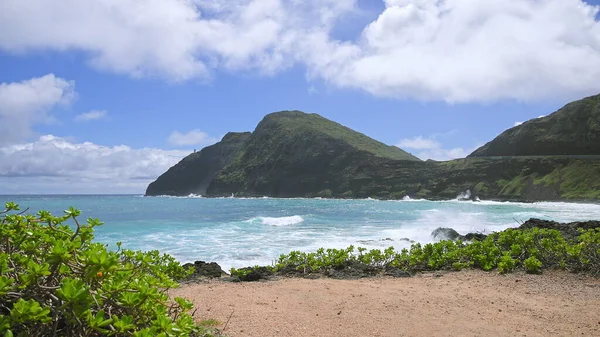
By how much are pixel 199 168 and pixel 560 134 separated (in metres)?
120

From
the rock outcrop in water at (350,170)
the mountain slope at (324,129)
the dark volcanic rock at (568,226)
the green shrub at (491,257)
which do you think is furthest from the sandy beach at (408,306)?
the mountain slope at (324,129)

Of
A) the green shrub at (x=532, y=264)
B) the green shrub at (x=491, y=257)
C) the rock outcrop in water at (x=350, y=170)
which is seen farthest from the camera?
the rock outcrop in water at (x=350, y=170)

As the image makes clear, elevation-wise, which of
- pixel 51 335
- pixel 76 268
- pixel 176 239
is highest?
pixel 76 268

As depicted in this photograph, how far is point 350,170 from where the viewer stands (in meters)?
113

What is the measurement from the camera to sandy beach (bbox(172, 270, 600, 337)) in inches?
195

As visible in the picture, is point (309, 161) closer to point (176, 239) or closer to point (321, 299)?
point (176, 239)

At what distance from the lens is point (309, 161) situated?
12150 cm

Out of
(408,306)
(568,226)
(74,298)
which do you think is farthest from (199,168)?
(74,298)

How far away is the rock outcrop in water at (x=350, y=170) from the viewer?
237 feet

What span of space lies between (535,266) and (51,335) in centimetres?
822

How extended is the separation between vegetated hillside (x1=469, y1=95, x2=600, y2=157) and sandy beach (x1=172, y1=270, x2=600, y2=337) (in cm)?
8362

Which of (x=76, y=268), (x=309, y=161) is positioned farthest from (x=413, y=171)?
(x=76, y=268)

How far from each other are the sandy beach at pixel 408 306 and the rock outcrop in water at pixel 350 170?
61268mm

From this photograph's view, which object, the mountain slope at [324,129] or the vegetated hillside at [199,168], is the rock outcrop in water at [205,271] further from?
the vegetated hillside at [199,168]
